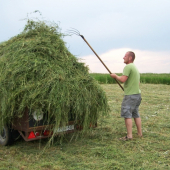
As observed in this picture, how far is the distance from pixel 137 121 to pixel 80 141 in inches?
54.1

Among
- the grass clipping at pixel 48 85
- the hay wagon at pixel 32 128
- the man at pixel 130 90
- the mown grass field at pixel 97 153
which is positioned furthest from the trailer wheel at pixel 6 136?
the man at pixel 130 90

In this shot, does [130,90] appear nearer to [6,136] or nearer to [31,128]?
[31,128]

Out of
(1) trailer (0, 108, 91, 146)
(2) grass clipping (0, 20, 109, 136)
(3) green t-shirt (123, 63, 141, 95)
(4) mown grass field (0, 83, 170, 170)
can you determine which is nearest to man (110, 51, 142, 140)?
(3) green t-shirt (123, 63, 141, 95)

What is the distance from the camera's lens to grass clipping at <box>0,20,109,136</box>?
410 centimetres

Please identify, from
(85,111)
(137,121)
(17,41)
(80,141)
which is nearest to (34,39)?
(17,41)

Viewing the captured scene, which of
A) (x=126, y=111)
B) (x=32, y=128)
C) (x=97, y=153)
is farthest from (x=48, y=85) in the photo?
(x=126, y=111)

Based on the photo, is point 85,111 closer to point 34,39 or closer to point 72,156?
point 72,156

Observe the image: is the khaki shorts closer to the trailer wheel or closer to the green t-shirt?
the green t-shirt

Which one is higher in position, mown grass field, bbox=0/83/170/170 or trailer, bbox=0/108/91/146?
trailer, bbox=0/108/91/146

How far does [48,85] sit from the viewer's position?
164 inches

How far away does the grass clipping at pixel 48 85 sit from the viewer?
4.10 meters

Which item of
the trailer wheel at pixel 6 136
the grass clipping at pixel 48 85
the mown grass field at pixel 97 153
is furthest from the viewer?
the trailer wheel at pixel 6 136

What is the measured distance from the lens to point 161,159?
4055 mm

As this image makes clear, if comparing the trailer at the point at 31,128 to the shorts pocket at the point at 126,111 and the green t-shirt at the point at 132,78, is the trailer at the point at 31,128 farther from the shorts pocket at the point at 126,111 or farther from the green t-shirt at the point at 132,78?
the green t-shirt at the point at 132,78
